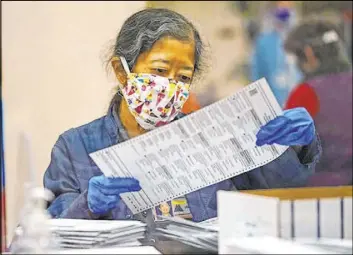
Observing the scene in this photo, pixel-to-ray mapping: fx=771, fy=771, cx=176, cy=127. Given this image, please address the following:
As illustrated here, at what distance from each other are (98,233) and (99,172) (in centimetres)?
20

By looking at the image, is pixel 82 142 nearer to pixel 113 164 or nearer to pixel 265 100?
pixel 113 164

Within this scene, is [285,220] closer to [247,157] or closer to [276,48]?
[247,157]

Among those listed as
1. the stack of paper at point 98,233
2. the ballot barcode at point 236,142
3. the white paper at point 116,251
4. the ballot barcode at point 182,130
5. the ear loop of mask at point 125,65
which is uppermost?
the ear loop of mask at point 125,65

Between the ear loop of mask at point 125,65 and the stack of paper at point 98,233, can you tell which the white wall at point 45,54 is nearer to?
the ear loop of mask at point 125,65

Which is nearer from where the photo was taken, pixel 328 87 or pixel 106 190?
pixel 106 190

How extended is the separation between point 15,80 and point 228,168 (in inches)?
49.5

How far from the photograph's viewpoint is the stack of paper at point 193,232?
54.5 inches

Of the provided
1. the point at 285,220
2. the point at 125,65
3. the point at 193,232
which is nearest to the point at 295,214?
the point at 285,220

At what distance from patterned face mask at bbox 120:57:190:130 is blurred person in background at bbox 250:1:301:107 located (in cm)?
139

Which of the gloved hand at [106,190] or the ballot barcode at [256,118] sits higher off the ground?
the ballot barcode at [256,118]

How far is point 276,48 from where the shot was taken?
10.7 feet

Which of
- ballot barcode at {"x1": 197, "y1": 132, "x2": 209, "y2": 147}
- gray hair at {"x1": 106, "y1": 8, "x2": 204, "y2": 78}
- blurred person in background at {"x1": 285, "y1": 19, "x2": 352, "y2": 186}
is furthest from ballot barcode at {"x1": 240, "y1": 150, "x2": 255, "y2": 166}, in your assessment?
blurred person in background at {"x1": 285, "y1": 19, "x2": 352, "y2": 186}

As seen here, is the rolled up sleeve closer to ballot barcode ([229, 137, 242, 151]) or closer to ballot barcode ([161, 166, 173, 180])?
ballot barcode ([161, 166, 173, 180])

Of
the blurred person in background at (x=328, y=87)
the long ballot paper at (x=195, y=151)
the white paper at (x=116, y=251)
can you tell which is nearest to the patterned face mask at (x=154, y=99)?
the long ballot paper at (x=195, y=151)
